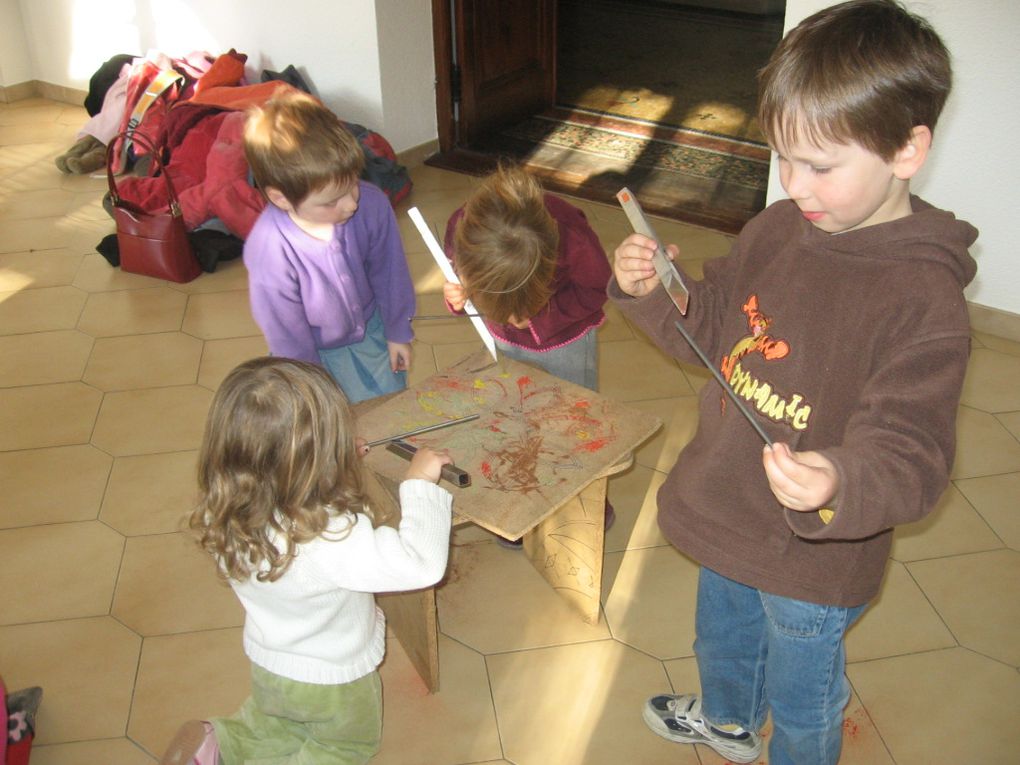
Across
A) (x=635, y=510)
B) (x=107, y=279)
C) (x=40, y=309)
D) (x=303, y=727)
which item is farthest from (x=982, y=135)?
(x=40, y=309)

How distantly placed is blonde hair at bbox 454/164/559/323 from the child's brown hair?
27.1 inches

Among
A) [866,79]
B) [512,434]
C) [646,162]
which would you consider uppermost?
[866,79]

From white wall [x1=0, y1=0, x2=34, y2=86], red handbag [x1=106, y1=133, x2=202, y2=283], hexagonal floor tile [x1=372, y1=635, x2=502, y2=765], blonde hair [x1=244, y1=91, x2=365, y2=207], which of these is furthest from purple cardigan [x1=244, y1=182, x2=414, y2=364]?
white wall [x1=0, y1=0, x2=34, y2=86]

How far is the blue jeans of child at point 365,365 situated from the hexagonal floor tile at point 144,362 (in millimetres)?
780

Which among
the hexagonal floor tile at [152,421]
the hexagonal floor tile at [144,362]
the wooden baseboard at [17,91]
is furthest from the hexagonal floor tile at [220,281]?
the wooden baseboard at [17,91]

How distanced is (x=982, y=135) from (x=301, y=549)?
7.24 feet

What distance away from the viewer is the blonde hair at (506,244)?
165cm

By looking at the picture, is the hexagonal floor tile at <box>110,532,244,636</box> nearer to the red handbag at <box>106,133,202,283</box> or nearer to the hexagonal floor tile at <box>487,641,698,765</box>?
the hexagonal floor tile at <box>487,641,698,765</box>

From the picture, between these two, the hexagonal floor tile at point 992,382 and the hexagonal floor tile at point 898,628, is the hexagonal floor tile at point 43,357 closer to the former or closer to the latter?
the hexagonal floor tile at point 898,628

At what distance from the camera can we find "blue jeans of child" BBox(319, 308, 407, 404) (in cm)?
206

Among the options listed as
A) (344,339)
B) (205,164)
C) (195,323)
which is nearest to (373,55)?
(205,164)

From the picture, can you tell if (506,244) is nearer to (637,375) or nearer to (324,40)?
(637,375)

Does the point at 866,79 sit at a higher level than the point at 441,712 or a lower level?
higher

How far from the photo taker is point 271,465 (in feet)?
4.13
